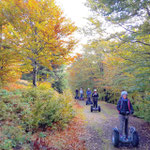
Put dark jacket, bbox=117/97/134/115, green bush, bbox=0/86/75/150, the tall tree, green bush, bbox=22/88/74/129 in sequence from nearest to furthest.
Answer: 1. green bush, bbox=0/86/75/150
2. dark jacket, bbox=117/97/134/115
3. green bush, bbox=22/88/74/129
4. the tall tree

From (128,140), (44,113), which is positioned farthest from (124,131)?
(44,113)

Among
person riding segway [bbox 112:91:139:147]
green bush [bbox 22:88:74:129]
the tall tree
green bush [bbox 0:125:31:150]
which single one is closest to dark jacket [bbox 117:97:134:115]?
person riding segway [bbox 112:91:139:147]

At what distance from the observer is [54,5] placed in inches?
351

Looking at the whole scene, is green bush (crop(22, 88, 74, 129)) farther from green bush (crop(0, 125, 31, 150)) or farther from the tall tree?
the tall tree

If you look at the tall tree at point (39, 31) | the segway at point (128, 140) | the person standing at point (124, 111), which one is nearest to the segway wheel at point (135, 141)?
the segway at point (128, 140)

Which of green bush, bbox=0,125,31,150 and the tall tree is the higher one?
the tall tree

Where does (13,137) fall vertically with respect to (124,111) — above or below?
below

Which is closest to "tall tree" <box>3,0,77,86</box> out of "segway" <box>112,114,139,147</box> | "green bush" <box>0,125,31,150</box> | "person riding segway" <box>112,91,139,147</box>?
"green bush" <box>0,125,31,150</box>

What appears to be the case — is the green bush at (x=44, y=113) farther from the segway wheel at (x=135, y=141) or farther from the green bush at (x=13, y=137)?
the segway wheel at (x=135, y=141)

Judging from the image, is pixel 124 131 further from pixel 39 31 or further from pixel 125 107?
pixel 39 31

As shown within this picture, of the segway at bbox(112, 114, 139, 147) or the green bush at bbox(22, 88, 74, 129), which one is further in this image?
the green bush at bbox(22, 88, 74, 129)

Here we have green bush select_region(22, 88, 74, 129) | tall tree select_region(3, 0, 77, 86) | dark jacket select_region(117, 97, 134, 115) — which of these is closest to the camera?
dark jacket select_region(117, 97, 134, 115)

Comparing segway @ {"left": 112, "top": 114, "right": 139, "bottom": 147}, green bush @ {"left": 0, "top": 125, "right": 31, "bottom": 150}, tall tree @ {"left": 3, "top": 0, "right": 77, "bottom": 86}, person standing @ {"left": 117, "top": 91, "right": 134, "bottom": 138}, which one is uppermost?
tall tree @ {"left": 3, "top": 0, "right": 77, "bottom": 86}

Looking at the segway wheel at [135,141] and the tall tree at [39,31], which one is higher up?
the tall tree at [39,31]
